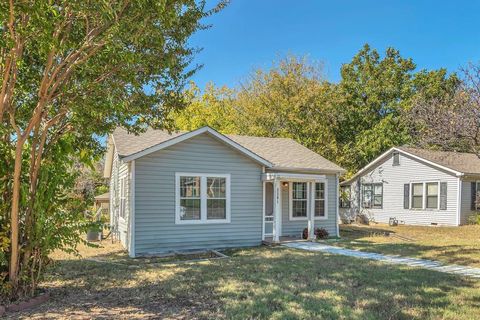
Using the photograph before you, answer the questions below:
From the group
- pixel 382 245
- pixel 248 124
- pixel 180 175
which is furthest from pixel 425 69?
pixel 180 175

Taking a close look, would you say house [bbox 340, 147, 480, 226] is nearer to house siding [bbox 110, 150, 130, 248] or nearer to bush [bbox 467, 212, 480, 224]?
bush [bbox 467, 212, 480, 224]

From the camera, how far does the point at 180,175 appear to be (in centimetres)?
1154

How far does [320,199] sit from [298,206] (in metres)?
0.91

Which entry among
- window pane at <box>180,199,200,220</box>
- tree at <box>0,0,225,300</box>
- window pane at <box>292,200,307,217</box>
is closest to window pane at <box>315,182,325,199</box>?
window pane at <box>292,200,307,217</box>

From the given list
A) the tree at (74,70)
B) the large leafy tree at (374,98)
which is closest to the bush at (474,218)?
the large leafy tree at (374,98)

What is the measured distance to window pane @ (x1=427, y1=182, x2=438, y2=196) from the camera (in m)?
20.2

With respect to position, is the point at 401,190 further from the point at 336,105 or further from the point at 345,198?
the point at 336,105

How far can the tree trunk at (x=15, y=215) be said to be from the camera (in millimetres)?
Result: 5500

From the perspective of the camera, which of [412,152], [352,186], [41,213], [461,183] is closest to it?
[41,213]

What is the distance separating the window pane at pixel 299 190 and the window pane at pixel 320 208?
0.54 metres

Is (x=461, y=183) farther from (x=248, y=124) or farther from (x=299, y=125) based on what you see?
(x=248, y=124)

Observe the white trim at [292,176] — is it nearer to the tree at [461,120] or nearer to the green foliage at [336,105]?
the tree at [461,120]

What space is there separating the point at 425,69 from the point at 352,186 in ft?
39.4

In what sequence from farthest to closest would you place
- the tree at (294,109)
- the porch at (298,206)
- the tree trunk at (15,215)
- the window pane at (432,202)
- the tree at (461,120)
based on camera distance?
the tree at (294,109) < the window pane at (432,202) < the porch at (298,206) < the tree at (461,120) < the tree trunk at (15,215)
